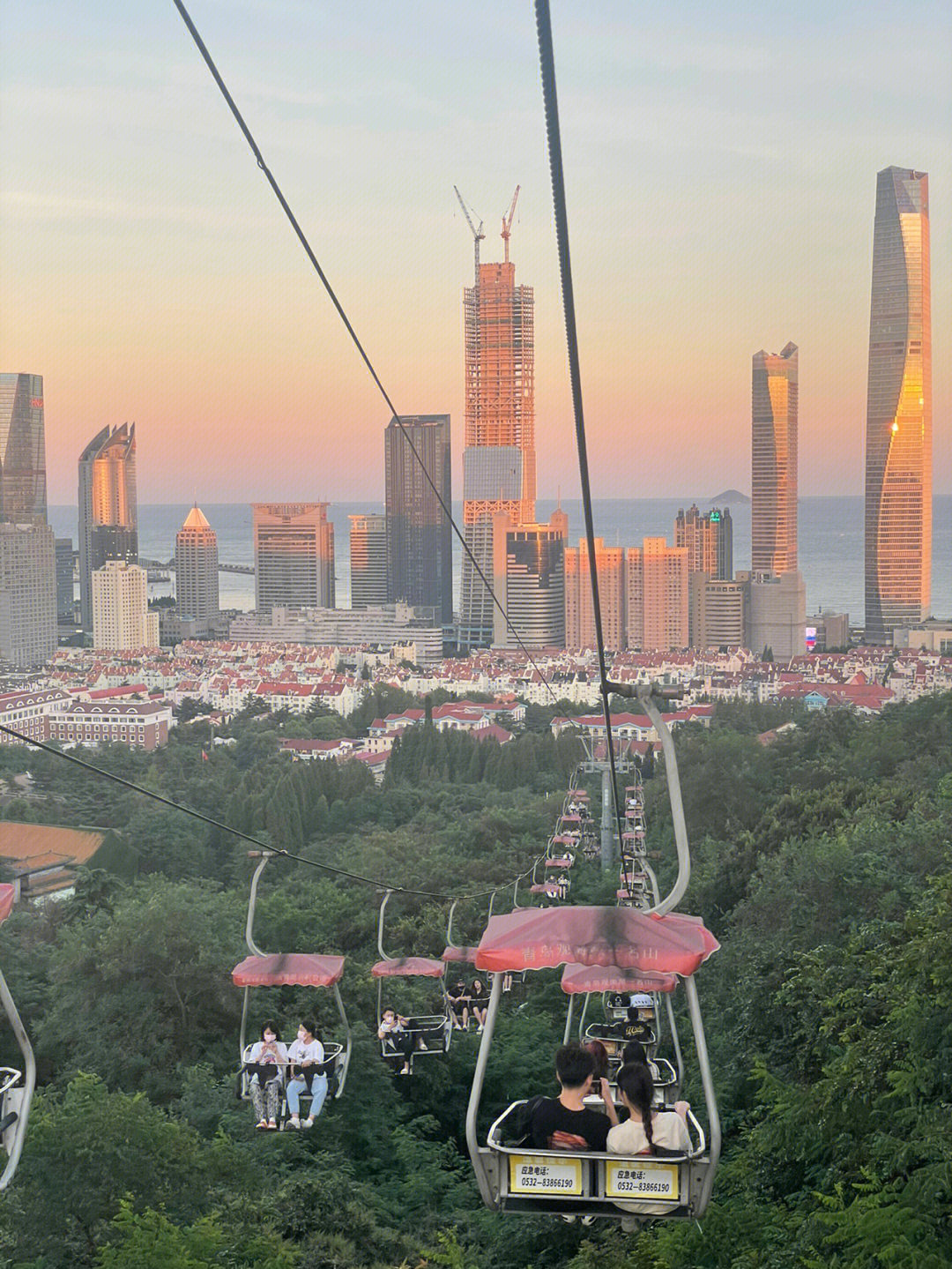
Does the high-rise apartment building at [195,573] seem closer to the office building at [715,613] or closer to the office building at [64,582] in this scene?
the office building at [64,582]

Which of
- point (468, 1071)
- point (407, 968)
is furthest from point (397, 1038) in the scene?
point (468, 1071)

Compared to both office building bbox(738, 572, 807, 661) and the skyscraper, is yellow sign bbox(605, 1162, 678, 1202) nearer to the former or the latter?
the skyscraper

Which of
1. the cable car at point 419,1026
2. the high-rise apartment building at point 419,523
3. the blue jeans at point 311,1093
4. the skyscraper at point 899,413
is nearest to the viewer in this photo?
the blue jeans at point 311,1093

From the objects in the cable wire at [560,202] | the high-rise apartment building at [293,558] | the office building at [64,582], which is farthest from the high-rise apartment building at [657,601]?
the cable wire at [560,202]

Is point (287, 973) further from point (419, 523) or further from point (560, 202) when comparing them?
point (419, 523)

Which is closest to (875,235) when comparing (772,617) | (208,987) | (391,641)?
(772,617)

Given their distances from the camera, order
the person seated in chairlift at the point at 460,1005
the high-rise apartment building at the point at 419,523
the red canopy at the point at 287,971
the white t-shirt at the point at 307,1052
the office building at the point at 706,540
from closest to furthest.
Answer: the red canopy at the point at 287,971 → the white t-shirt at the point at 307,1052 → the person seated in chairlift at the point at 460,1005 → the office building at the point at 706,540 → the high-rise apartment building at the point at 419,523

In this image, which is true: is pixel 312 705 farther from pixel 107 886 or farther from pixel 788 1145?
pixel 788 1145
